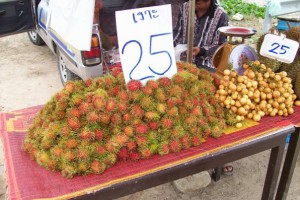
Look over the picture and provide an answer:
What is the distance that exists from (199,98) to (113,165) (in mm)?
526

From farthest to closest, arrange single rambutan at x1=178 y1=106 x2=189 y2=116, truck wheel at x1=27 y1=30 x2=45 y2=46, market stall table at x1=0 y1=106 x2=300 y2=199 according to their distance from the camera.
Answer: truck wheel at x1=27 y1=30 x2=45 y2=46 → single rambutan at x1=178 y1=106 x2=189 y2=116 → market stall table at x1=0 y1=106 x2=300 y2=199

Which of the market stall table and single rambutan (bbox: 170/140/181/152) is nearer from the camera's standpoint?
the market stall table

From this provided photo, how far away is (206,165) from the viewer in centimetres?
152

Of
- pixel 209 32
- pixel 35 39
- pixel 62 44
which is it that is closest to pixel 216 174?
pixel 209 32

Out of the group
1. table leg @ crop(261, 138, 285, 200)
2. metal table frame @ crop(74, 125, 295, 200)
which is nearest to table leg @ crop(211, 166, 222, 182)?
table leg @ crop(261, 138, 285, 200)

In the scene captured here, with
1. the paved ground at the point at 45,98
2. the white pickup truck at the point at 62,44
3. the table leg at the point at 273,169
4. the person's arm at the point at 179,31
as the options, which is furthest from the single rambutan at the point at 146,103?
the person's arm at the point at 179,31

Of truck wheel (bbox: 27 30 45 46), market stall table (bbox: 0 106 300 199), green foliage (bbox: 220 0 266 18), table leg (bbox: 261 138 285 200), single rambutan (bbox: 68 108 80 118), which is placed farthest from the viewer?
green foliage (bbox: 220 0 266 18)

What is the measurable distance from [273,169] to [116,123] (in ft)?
3.43

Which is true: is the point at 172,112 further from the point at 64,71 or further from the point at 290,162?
the point at 64,71

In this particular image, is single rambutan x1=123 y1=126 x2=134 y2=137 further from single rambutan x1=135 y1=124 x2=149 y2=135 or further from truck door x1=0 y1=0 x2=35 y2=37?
truck door x1=0 y1=0 x2=35 y2=37

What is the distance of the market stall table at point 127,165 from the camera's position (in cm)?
124

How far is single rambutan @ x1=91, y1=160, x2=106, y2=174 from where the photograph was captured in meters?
1.27

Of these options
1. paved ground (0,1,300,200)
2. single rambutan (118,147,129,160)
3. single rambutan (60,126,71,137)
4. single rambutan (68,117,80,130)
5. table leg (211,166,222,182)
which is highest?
single rambutan (68,117,80,130)

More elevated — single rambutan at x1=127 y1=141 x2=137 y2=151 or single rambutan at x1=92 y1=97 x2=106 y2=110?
single rambutan at x1=92 y1=97 x2=106 y2=110
